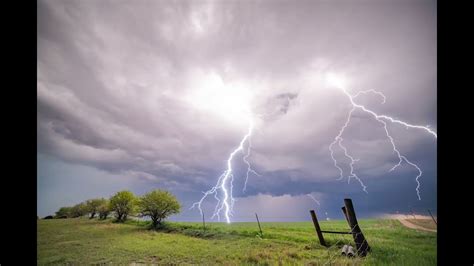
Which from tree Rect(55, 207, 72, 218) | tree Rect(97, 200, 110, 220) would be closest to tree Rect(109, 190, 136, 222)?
tree Rect(97, 200, 110, 220)

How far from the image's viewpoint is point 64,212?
3250 centimetres

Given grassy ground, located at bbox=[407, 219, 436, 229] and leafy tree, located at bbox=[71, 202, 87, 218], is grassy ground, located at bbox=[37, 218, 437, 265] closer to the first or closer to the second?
grassy ground, located at bbox=[407, 219, 436, 229]

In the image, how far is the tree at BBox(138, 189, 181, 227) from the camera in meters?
21.3

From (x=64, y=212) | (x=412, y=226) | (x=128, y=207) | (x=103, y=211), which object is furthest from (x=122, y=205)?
(x=412, y=226)

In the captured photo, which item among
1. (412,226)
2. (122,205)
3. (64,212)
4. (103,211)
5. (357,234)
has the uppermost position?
(357,234)

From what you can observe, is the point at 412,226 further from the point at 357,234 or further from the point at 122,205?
the point at 122,205

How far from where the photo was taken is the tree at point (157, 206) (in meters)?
21.3

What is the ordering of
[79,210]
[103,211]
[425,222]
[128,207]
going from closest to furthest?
[425,222]
[128,207]
[103,211]
[79,210]

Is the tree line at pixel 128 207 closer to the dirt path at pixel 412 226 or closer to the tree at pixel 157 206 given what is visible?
the tree at pixel 157 206

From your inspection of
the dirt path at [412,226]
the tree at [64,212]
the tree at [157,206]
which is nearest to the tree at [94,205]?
the tree at [64,212]

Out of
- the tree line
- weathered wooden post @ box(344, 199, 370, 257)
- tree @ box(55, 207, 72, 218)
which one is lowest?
tree @ box(55, 207, 72, 218)

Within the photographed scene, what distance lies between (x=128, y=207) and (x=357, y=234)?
22369 mm

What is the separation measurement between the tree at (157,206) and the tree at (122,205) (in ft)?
12.1
